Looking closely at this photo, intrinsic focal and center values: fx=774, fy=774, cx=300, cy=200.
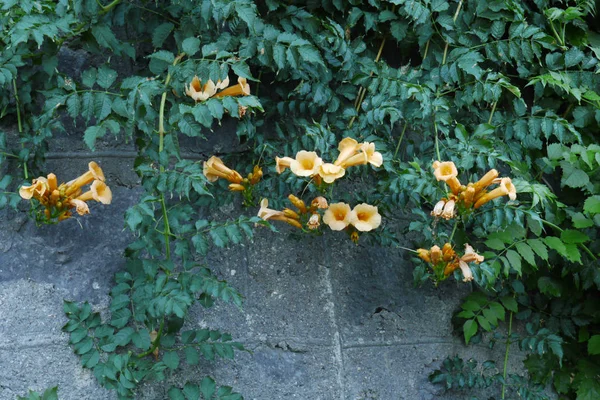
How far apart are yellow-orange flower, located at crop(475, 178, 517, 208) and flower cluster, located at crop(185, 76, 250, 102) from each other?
83 cm

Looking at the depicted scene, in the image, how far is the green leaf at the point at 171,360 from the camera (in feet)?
8.07

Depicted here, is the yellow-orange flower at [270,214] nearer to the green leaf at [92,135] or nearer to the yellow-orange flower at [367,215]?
the yellow-orange flower at [367,215]

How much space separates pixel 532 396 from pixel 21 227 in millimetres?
1950

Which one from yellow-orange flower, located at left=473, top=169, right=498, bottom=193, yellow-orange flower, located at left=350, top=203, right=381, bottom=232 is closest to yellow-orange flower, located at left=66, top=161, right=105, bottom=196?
yellow-orange flower, located at left=350, top=203, right=381, bottom=232

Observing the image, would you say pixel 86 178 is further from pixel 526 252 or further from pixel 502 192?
pixel 526 252

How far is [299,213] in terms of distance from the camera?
8.39 ft

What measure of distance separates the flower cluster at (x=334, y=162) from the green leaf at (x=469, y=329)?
865 millimetres

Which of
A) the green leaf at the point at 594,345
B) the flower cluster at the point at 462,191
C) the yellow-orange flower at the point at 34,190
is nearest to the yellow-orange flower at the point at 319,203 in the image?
the flower cluster at the point at 462,191

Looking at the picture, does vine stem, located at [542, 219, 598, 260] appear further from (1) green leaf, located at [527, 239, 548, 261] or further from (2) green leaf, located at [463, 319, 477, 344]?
(2) green leaf, located at [463, 319, 477, 344]

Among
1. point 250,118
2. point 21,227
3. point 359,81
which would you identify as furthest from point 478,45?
point 21,227

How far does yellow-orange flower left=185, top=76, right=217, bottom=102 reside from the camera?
2443 mm

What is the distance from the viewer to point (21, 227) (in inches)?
99.3

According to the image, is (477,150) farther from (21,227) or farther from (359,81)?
(21,227)

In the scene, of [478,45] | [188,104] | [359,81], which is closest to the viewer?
[188,104]
